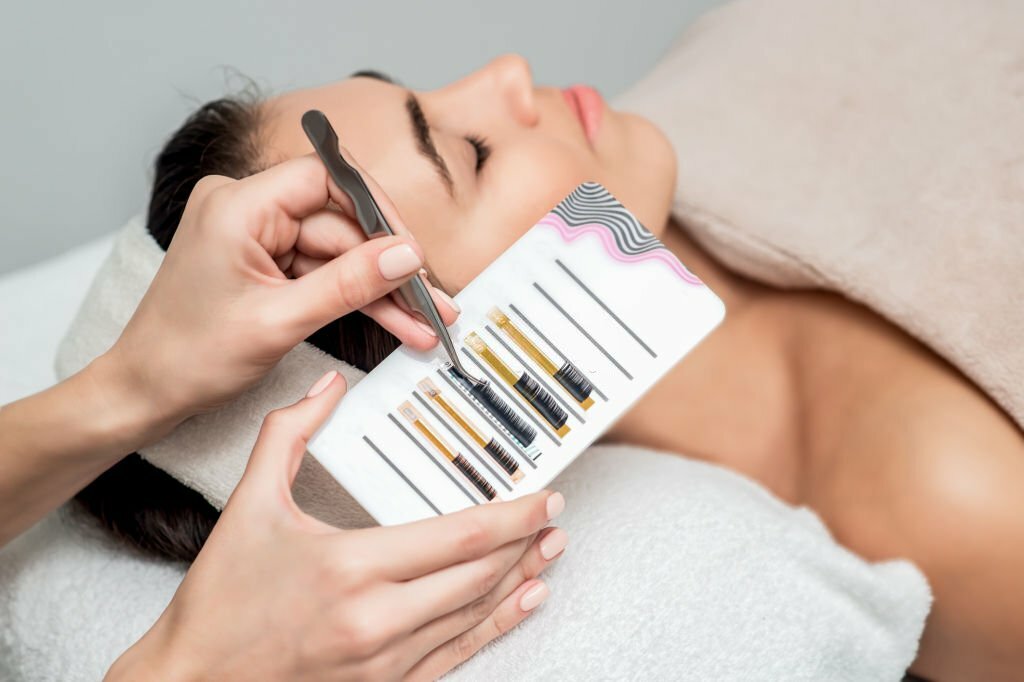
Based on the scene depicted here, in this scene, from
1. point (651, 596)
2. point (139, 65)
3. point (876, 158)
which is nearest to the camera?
point (651, 596)

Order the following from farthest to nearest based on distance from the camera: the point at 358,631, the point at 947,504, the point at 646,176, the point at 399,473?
the point at 646,176
the point at 947,504
the point at 399,473
the point at 358,631

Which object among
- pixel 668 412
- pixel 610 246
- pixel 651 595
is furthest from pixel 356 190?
pixel 668 412

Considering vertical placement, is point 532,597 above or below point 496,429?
below

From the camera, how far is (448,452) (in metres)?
0.65

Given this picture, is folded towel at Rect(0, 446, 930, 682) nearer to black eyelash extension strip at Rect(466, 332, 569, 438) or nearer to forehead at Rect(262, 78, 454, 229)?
black eyelash extension strip at Rect(466, 332, 569, 438)

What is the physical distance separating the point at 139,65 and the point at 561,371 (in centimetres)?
93

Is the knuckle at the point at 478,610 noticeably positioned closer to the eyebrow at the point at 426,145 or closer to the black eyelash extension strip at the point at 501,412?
the black eyelash extension strip at the point at 501,412

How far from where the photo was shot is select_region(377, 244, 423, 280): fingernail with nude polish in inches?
22.7

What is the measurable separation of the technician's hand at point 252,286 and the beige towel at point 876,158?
1.88 ft

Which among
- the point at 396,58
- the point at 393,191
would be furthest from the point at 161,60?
the point at 393,191

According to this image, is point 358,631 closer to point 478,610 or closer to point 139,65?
point 478,610

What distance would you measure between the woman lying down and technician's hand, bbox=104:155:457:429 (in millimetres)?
70

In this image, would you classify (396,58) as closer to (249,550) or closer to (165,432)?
(165,432)

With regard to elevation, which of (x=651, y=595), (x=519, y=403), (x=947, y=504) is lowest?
(x=947, y=504)
